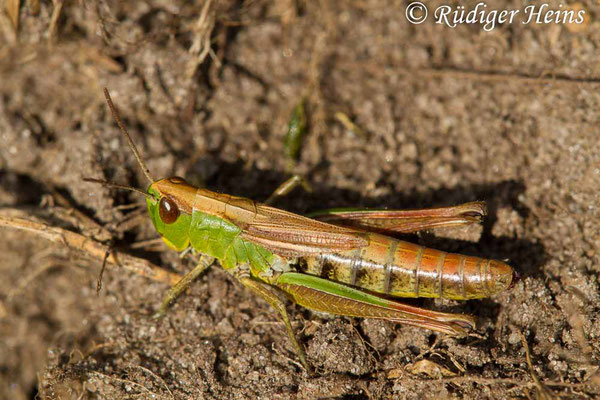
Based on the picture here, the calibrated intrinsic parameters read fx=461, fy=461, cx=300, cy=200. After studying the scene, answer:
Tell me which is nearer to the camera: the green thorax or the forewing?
the forewing

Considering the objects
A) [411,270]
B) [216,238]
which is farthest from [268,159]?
[411,270]

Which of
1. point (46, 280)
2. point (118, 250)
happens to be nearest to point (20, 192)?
point (46, 280)

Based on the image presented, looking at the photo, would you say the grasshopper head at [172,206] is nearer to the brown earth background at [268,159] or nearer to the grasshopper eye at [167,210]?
the grasshopper eye at [167,210]

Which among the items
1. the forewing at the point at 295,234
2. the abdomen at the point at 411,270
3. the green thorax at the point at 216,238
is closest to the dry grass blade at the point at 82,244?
the green thorax at the point at 216,238

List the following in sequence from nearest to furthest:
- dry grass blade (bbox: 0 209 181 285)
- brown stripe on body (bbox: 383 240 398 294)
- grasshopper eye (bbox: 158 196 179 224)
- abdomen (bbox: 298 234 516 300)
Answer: abdomen (bbox: 298 234 516 300) → brown stripe on body (bbox: 383 240 398 294) → grasshopper eye (bbox: 158 196 179 224) → dry grass blade (bbox: 0 209 181 285)

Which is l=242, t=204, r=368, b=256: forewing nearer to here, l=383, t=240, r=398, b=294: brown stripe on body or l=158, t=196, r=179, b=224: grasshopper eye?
l=383, t=240, r=398, b=294: brown stripe on body

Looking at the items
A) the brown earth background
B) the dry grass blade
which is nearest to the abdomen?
the brown earth background

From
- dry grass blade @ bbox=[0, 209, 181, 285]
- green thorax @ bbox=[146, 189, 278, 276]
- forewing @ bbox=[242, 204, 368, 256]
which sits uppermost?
forewing @ bbox=[242, 204, 368, 256]

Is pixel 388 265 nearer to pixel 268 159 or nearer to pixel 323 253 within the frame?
pixel 323 253
